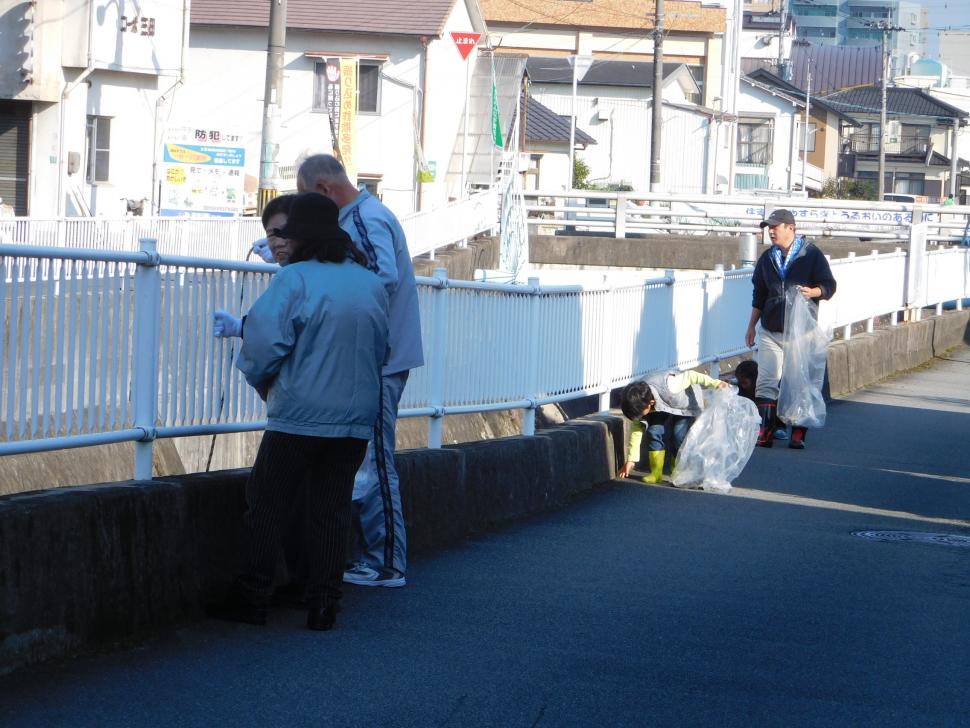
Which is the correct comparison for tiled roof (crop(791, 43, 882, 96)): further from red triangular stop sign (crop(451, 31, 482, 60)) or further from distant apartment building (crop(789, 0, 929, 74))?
red triangular stop sign (crop(451, 31, 482, 60))

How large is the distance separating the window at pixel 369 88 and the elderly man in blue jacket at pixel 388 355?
1351 inches

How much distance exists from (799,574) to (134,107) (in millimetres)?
26588

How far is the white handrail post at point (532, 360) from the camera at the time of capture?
9141 mm

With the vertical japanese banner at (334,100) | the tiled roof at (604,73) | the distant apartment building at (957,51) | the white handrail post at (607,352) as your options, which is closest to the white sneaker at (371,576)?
the white handrail post at (607,352)

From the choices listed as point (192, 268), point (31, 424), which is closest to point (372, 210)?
point (192, 268)

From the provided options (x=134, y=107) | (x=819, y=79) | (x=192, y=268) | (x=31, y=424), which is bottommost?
(x=31, y=424)

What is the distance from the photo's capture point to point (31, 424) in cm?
497

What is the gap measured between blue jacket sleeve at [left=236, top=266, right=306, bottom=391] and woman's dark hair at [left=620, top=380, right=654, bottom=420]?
5.01 m

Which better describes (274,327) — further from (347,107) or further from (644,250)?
(347,107)

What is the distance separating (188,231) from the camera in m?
19.4

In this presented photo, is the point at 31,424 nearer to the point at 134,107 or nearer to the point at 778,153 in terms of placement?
the point at 134,107

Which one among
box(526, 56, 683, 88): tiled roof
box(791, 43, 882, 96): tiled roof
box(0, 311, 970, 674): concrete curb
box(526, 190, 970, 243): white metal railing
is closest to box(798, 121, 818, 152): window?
box(526, 56, 683, 88): tiled roof

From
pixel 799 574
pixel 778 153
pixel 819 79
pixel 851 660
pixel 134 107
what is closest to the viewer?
pixel 851 660

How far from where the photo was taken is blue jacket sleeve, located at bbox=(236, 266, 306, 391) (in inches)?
192
